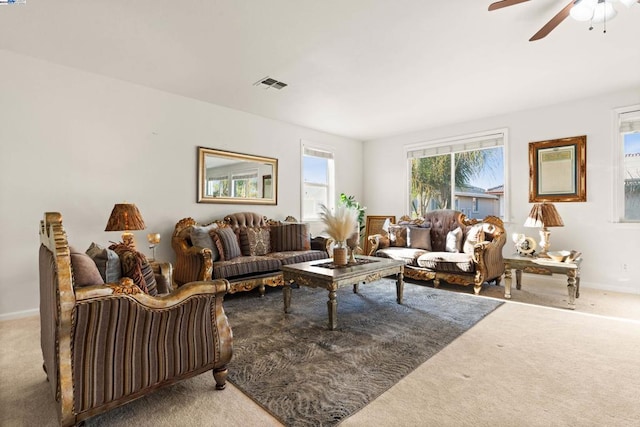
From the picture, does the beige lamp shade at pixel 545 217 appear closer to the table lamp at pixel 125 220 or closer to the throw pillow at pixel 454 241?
the throw pillow at pixel 454 241

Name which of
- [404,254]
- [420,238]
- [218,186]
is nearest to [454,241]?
[420,238]

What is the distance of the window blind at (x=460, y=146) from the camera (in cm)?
521

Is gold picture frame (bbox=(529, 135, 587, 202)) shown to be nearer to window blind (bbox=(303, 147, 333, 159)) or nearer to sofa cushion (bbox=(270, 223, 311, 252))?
window blind (bbox=(303, 147, 333, 159))

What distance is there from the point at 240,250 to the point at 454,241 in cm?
302

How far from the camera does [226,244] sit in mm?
4016

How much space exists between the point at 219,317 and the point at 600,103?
538 centimetres

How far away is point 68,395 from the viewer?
136 cm

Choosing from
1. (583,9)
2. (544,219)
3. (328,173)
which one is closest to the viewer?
(583,9)

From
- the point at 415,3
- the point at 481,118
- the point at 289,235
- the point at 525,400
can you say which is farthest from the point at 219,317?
the point at 481,118

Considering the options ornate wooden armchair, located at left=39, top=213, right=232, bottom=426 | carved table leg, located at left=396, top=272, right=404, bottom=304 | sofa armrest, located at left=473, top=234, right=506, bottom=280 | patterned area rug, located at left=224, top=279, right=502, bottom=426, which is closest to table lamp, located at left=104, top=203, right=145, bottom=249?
patterned area rug, located at left=224, top=279, right=502, bottom=426

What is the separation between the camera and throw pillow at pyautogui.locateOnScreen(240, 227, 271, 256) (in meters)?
4.36

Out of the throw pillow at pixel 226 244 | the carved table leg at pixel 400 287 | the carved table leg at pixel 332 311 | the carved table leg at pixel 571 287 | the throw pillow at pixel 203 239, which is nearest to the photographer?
the carved table leg at pixel 332 311

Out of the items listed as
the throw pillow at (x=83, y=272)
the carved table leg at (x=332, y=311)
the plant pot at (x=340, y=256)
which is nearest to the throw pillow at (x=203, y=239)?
the plant pot at (x=340, y=256)

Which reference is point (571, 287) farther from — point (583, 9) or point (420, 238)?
point (583, 9)
